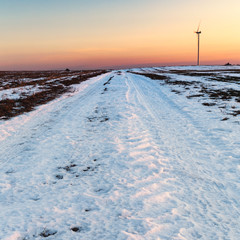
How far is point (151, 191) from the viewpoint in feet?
13.6

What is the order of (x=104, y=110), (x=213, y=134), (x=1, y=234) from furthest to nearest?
(x=104, y=110), (x=213, y=134), (x=1, y=234)

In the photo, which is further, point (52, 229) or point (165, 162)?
point (165, 162)

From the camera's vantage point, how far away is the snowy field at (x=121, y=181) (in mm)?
3203

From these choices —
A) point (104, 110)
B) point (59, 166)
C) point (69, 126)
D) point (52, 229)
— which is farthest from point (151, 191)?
point (104, 110)

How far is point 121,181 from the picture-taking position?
454 cm

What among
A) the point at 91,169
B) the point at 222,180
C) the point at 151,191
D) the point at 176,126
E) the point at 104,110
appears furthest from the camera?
the point at 104,110

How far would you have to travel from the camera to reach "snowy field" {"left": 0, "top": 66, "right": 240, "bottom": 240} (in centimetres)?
320

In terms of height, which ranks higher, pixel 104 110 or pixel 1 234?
pixel 104 110

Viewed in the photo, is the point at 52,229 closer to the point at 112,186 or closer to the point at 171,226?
the point at 112,186

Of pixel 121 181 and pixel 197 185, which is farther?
pixel 121 181

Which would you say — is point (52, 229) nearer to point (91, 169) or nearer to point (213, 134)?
point (91, 169)

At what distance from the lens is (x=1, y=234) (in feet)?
10.2

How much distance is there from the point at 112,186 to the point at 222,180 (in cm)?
237

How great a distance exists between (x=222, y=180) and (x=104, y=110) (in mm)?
8323
